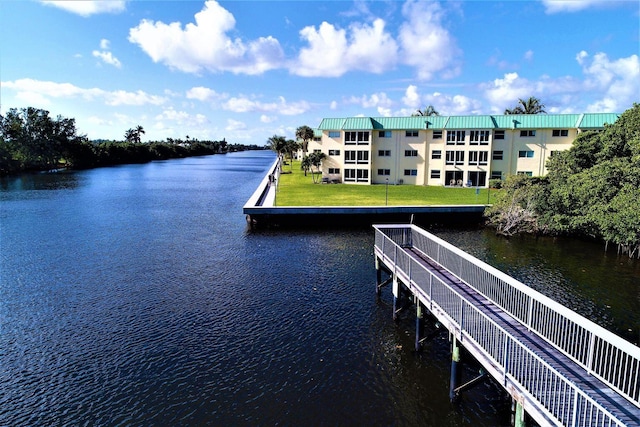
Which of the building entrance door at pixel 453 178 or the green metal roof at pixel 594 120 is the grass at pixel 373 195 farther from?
the green metal roof at pixel 594 120

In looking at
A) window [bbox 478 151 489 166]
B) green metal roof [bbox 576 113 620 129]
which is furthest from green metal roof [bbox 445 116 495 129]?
green metal roof [bbox 576 113 620 129]

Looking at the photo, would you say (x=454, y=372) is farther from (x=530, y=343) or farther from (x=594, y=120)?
(x=594, y=120)

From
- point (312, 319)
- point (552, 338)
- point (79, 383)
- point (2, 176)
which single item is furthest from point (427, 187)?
point (2, 176)

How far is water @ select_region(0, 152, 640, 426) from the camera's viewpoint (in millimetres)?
12281

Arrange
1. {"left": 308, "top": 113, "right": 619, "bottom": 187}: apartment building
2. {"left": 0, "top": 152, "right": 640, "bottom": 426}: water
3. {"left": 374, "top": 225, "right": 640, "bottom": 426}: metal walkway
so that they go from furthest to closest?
{"left": 308, "top": 113, "right": 619, "bottom": 187}: apartment building < {"left": 0, "top": 152, "right": 640, "bottom": 426}: water < {"left": 374, "top": 225, "right": 640, "bottom": 426}: metal walkway

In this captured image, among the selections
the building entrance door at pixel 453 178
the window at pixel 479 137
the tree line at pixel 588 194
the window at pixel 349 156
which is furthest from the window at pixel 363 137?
the tree line at pixel 588 194

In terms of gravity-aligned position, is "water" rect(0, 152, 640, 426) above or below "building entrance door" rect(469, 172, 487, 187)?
below

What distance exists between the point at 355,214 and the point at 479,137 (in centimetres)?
2572

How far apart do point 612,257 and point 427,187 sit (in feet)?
94.3

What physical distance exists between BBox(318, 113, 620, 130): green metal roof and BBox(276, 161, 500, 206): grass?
8203mm

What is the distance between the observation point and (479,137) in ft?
181

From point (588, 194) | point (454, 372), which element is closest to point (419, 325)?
point (454, 372)

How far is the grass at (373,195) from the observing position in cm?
4256

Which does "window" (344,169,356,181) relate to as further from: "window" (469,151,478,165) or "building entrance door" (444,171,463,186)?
"window" (469,151,478,165)
